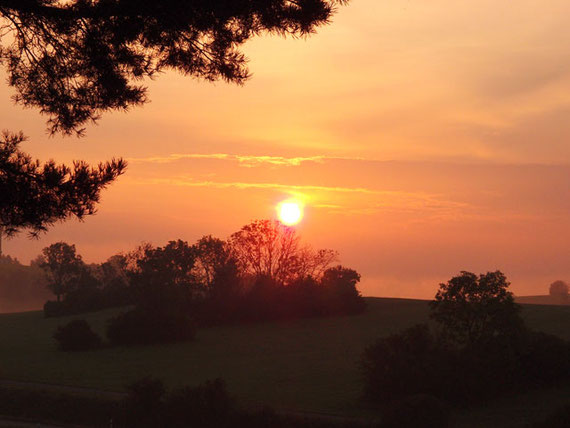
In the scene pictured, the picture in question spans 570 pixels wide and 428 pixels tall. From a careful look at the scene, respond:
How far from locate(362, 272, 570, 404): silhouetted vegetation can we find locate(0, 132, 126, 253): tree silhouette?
1413 inches

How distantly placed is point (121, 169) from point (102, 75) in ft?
8.59

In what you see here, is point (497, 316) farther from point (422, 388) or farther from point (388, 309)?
point (388, 309)

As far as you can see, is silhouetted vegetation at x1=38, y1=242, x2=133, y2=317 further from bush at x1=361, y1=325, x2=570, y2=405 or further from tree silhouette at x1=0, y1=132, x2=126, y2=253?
tree silhouette at x1=0, y1=132, x2=126, y2=253

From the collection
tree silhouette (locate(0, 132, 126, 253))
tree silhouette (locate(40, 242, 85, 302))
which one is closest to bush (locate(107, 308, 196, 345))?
tree silhouette (locate(40, 242, 85, 302))

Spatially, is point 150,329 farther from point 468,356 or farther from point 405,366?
point 468,356

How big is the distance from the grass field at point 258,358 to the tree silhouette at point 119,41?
32.0 m

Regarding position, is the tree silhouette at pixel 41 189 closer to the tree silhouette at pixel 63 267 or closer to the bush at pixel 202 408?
the bush at pixel 202 408

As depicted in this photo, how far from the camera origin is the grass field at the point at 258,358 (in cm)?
5506

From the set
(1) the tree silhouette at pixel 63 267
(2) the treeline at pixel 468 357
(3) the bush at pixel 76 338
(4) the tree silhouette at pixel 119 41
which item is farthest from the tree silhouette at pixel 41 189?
(1) the tree silhouette at pixel 63 267

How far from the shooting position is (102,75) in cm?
1998

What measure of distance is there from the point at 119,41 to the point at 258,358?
5403 centimetres

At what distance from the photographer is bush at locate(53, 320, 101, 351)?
3120 inches

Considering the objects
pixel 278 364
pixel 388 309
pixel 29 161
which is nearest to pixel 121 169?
pixel 29 161

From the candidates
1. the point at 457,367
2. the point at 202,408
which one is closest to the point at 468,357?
the point at 457,367
